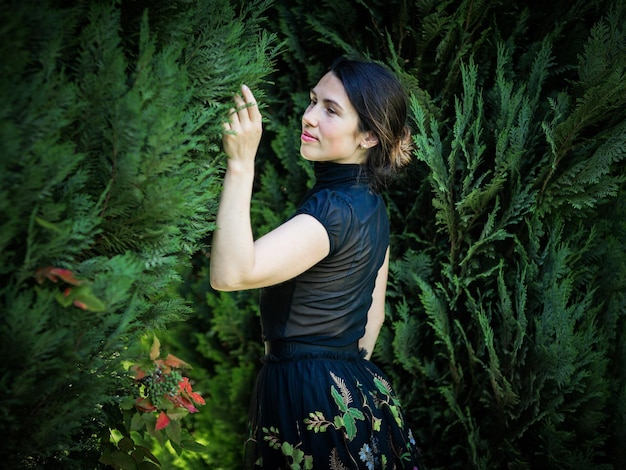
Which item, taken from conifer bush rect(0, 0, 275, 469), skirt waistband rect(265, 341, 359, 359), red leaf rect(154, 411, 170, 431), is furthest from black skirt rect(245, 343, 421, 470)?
conifer bush rect(0, 0, 275, 469)

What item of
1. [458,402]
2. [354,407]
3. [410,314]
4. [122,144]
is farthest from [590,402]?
[122,144]

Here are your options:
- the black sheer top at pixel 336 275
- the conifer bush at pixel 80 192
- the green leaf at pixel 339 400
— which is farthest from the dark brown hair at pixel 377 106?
the green leaf at pixel 339 400

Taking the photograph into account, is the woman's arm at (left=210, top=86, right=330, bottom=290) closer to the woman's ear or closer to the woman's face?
the woman's face

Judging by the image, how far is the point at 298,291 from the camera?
207cm

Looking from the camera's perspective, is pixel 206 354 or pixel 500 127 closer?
pixel 500 127

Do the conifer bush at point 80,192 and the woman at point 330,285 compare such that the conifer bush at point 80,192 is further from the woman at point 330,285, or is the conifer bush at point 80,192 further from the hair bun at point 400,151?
the hair bun at point 400,151

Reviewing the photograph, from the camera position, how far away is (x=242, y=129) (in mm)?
1776

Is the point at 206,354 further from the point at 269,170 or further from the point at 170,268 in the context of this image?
the point at 170,268

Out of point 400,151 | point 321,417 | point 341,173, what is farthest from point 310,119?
point 321,417

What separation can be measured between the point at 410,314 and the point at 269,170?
1166mm

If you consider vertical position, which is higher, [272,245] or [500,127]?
[500,127]

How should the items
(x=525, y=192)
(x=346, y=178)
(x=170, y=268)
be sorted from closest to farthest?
(x=170, y=268)
(x=346, y=178)
(x=525, y=192)

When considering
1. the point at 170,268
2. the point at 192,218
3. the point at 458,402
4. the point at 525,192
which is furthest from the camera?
the point at 458,402

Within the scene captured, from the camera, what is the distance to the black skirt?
79.1 inches
